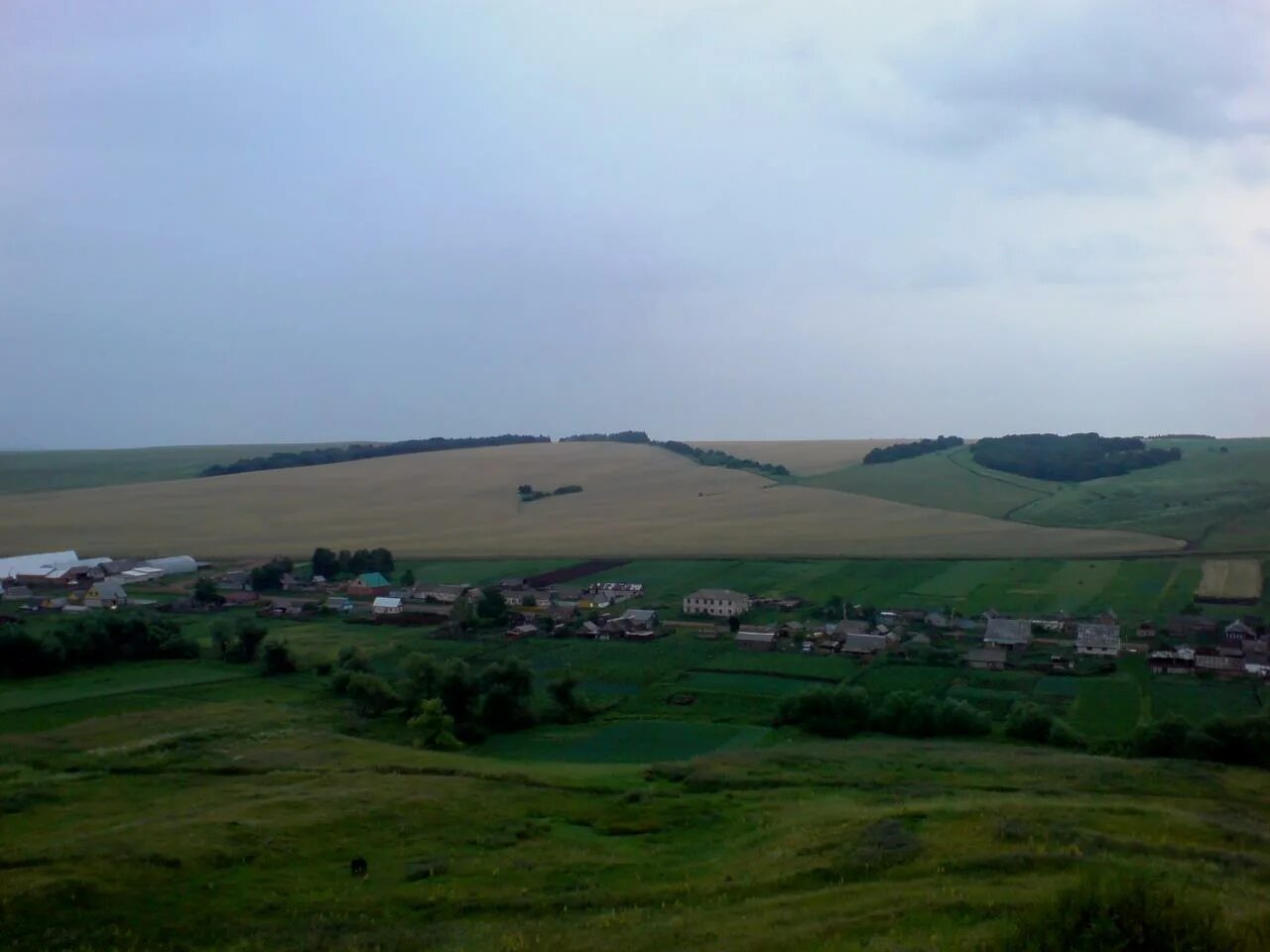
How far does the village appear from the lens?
47.8m

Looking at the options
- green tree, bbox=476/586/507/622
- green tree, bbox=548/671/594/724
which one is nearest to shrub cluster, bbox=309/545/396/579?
green tree, bbox=476/586/507/622

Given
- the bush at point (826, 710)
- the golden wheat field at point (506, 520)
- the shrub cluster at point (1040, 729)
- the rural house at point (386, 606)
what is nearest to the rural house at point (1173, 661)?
the shrub cluster at point (1040, 729)

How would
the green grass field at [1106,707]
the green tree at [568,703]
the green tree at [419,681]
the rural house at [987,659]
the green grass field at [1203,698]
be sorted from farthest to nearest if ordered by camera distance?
the rural house at [987,659] → the green tree at [419,681] → the green tree at [568,703] → the green grass field at [1203,698] → the green grass field at [1106,707]

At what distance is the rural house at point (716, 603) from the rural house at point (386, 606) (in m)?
17.6

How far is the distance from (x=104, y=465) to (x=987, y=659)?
122 meters

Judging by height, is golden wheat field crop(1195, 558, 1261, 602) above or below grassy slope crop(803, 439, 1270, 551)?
below

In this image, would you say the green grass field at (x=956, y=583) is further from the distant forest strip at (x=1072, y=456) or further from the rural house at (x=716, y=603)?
the distant forest strip at (x=1072, y=456)

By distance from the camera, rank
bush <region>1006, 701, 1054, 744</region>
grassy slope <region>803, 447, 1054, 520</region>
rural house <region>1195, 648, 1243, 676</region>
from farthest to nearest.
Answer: grassy slope <region>803, 447, 1054, 520</region>
rural house <region>1195, 648, 1243, 676</region>
bush <region>1006, 701, 1054, 744</region>

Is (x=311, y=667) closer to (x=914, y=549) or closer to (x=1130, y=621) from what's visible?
(x=1130, y=621)

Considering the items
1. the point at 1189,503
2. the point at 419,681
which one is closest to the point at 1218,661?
the point at 419,681

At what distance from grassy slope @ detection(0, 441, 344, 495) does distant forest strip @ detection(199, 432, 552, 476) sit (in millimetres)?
5288

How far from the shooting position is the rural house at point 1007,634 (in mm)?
50312

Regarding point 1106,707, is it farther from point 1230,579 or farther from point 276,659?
point 276,659

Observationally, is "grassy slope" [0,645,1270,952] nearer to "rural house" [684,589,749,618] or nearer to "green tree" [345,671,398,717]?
"green tree" [345,671,398,717]
